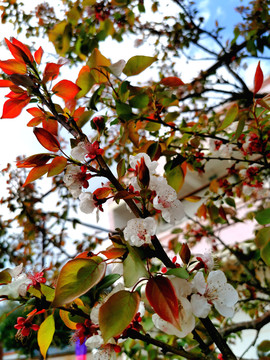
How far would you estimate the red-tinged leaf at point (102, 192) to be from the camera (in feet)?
1.62

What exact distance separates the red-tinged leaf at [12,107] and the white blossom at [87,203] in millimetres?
203

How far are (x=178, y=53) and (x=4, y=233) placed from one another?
4.83ft

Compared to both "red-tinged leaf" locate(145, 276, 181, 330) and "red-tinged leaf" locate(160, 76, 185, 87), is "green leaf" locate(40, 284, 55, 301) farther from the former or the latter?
"red-tinged leaf" locate(160, 76, 185, 87)

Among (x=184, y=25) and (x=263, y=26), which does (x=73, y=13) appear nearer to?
(x=184, y=25)

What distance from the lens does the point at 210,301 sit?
1.30 feet

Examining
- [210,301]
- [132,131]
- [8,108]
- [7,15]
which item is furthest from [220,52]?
[210,301]

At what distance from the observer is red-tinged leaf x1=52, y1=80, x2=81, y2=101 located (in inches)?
22.4

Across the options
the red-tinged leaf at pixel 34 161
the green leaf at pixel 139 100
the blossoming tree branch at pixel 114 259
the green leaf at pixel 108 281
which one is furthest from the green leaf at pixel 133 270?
the green leaf at pixel 139 100

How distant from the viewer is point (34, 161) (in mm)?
484

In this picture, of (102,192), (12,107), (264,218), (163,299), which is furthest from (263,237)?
(12,107)

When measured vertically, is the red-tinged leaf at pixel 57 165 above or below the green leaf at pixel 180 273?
above

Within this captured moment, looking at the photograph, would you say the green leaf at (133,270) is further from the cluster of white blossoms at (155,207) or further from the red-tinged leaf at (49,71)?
the red-tinged leaf at (49,71)

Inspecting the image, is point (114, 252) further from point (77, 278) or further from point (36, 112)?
point (36, 112)

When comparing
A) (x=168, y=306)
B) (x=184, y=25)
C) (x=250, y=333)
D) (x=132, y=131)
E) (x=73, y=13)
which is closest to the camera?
(x=168, y=306)
